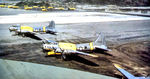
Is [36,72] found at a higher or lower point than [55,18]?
lower

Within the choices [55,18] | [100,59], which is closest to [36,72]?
[100,59]

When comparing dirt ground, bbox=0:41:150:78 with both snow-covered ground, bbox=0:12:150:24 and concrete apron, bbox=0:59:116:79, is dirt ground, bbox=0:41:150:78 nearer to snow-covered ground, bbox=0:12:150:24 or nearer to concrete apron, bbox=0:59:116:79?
concrete apron, bbox=0:59:116:79

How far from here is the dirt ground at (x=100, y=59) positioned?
22.0 m

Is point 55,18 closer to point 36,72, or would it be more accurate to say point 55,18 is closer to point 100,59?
point 100,59

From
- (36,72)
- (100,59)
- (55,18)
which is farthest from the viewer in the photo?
(55,18)

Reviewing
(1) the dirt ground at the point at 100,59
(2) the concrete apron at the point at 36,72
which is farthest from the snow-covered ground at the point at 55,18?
(2) the concrete apron at the point at 36,72

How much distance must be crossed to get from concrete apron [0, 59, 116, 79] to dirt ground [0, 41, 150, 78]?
132cm

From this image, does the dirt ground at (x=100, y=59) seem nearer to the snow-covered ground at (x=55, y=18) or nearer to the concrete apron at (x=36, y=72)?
the concrete apron at (x=36, y=72)

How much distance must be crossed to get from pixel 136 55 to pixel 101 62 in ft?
26.0

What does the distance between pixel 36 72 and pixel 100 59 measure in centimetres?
1116

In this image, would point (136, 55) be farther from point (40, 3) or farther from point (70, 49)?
point (40, 3)

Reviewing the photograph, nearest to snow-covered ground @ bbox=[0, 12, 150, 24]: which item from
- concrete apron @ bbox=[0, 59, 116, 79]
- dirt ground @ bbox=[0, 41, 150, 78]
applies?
dirt ground @ bbox=[0, 41, 150, 78]

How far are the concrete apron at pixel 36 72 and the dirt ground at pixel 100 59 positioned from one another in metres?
1.32

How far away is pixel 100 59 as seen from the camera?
84.4ft
